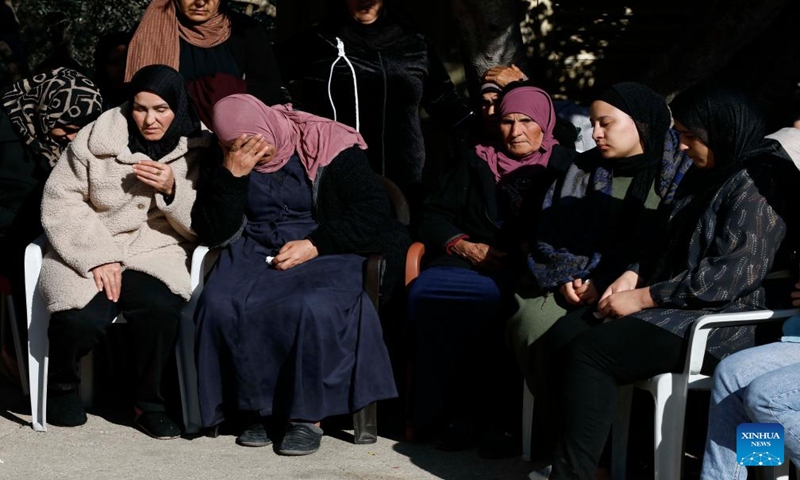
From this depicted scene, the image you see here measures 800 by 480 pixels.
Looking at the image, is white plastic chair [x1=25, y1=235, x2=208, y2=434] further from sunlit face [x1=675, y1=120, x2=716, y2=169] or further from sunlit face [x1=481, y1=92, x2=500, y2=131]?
sunlit face [x1=675, y1=120, x2=716, y2=169]

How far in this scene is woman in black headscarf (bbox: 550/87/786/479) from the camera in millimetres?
4266

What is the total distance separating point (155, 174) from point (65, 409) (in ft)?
3.55

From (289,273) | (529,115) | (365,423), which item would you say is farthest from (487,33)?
(365,423)

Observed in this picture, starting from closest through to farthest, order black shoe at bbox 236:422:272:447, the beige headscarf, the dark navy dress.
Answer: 1. the dark navy dress
2. black shoe at bbox 236:422:272:447
3. the beige headscarf

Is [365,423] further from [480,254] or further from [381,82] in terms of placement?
[381,82]

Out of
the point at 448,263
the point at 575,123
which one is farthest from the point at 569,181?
the point at 575,123

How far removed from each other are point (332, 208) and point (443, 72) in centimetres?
119

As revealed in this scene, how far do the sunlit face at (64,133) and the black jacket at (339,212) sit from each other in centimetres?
79

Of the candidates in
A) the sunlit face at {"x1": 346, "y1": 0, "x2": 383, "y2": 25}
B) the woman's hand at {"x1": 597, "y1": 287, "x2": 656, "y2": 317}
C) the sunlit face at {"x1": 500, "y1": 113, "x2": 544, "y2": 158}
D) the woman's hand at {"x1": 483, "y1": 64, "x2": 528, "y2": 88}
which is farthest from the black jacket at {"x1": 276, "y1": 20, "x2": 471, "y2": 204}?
the woman's hand at {"x1": 597, "y1": 287, "x2": 656, "y2": 317}

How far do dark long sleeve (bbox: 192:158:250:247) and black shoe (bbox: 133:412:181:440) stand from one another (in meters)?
0.76

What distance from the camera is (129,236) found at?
555cm

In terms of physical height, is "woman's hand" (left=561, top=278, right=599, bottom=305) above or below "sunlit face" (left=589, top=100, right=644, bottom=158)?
below

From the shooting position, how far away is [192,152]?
5590 millimetres

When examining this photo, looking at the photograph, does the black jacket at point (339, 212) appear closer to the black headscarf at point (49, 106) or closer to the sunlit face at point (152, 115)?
the sunlit face at point (152, 115)
